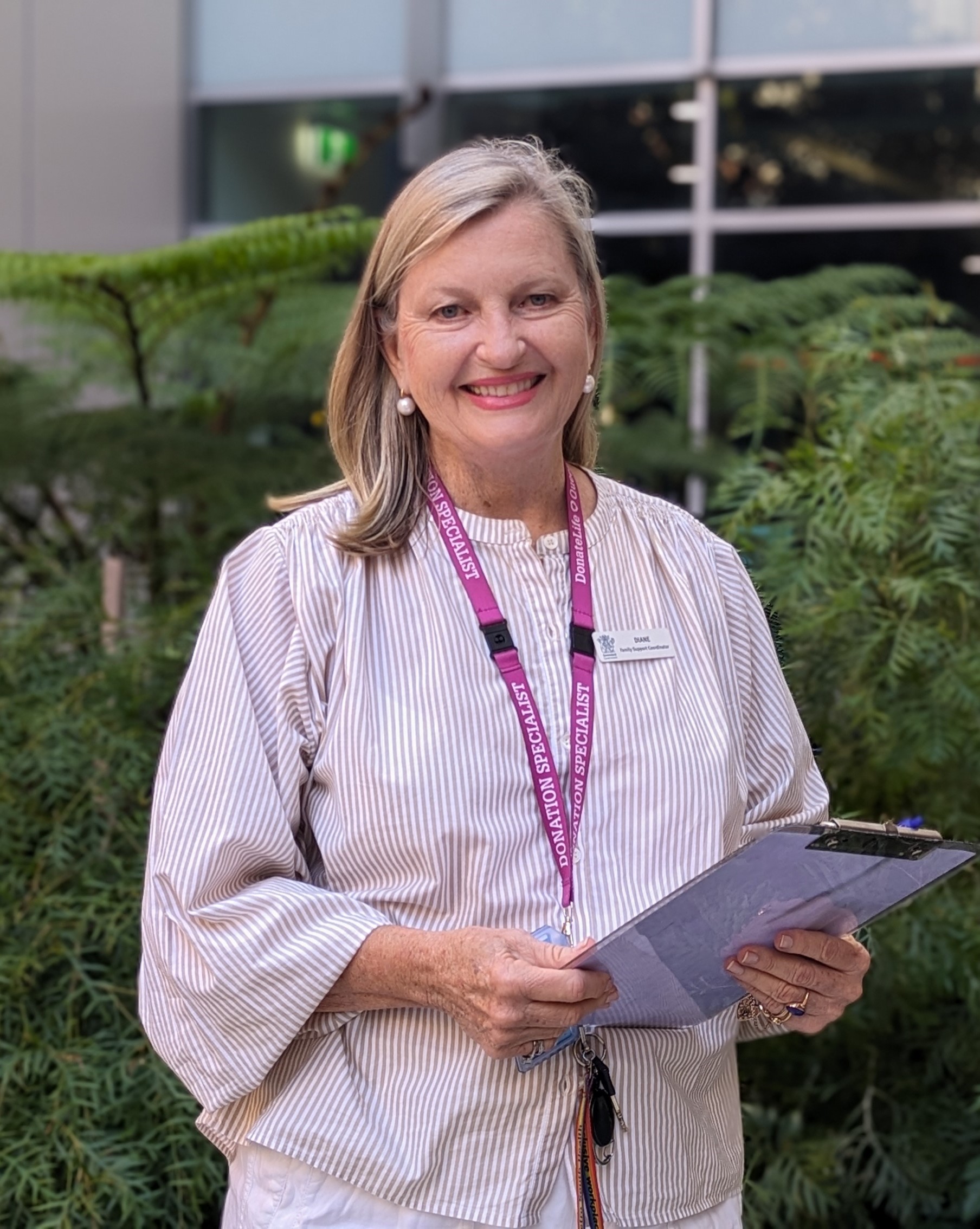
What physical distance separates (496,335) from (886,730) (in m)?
1.28

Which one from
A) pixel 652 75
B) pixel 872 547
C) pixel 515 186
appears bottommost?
pixel 872 547

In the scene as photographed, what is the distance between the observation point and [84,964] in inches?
100.0

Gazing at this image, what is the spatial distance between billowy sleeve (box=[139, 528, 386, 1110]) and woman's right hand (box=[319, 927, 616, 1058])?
0.03 m

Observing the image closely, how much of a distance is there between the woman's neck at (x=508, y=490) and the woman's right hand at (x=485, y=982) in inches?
19.2

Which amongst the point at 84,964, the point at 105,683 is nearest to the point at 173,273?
the point at 105,683

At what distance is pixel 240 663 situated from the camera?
1.55 m

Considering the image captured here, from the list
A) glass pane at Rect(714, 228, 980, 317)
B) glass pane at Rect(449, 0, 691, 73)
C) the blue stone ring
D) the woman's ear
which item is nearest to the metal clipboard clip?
the blue stone ring

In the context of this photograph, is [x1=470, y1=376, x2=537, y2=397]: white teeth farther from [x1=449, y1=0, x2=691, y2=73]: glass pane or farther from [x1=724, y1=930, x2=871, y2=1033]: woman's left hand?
[x1=449, y1=0, x2=691, y2=73]: glass pane

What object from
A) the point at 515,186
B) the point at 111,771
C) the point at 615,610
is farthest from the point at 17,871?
the point at 515,186

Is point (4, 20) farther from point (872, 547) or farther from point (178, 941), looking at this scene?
point (178, 941)

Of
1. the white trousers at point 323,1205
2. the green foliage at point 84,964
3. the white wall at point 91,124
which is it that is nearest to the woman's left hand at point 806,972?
the white trousers at point 323,1205

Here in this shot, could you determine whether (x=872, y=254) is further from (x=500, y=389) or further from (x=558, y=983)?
(x=558, y=983)

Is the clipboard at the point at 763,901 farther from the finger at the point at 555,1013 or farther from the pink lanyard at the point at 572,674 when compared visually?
the pink lanyard at the point at 572,674

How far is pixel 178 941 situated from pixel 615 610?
57 centimetres
